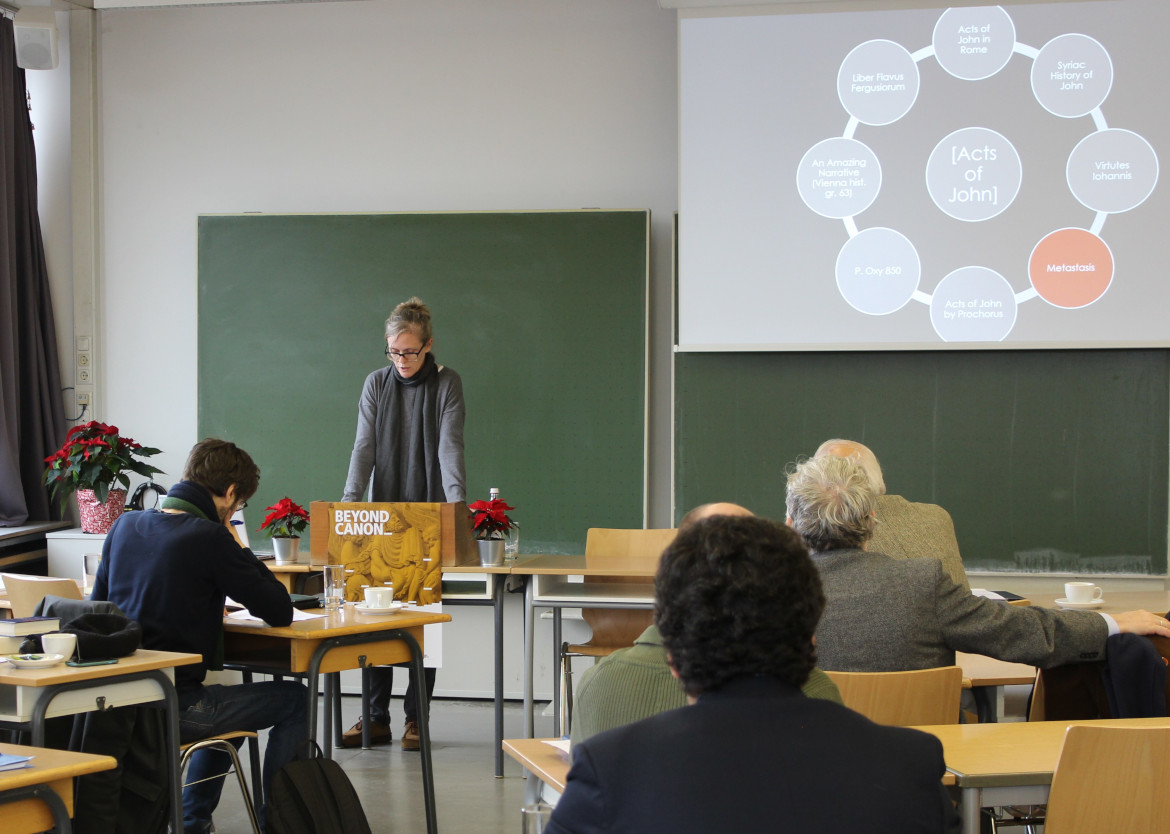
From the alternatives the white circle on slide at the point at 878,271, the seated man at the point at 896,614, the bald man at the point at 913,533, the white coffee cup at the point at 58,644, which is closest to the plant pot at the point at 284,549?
the white coffee cup at the point at 58,644

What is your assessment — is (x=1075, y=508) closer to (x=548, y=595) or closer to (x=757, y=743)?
(x=548, y=595)

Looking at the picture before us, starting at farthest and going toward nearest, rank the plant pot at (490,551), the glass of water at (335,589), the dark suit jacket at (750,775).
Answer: the plant pot at (490,551) < the glass of water at (335,589) < the dark suit jacket at (750,775)

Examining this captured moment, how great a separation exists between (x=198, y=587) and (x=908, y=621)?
1844 mm

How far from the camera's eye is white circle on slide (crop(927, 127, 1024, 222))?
15.4ft

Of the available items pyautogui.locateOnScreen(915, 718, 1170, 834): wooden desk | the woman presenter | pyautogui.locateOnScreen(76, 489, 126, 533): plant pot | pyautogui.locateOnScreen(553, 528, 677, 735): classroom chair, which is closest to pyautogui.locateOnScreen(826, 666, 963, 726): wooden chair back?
pyautogui.locateOnScreen(915, 718, 1170, 834): wooden desk

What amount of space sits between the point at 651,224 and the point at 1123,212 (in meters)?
2.06

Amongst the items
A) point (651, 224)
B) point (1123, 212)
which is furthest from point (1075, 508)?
point (651, 224)

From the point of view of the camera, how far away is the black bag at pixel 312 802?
2.71m

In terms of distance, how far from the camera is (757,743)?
3.48 feet

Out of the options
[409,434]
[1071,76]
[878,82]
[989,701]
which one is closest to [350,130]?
[409,434]

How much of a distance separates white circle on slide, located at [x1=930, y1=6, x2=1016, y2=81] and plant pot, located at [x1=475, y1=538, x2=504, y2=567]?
285 centimetres

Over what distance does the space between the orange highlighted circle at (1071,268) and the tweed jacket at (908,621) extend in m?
2.66

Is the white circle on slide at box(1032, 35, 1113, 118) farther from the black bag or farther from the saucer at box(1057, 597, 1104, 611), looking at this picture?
the black bag

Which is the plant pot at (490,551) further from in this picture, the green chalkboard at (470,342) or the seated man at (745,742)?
the seated man at (745,742)
